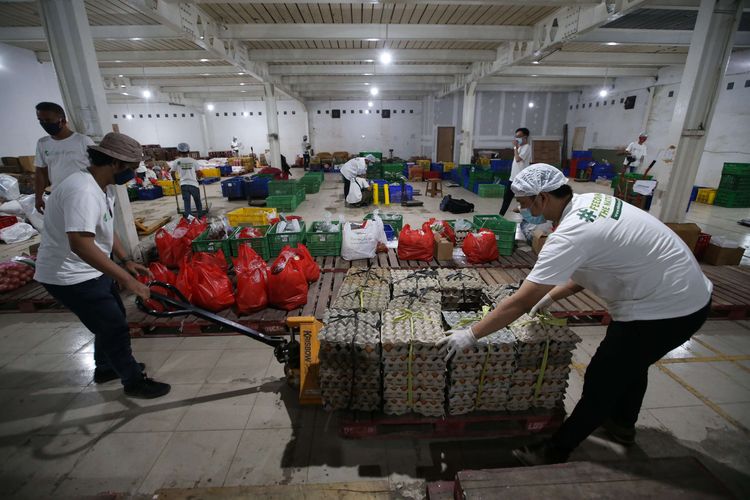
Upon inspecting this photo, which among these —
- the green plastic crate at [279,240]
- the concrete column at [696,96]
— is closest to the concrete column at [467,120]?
the concrete column at [696,96]

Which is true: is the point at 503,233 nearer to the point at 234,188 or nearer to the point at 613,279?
the point at 613,279

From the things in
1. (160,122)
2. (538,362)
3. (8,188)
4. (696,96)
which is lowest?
(538,362)

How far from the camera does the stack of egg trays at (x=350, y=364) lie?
2262 millimetres

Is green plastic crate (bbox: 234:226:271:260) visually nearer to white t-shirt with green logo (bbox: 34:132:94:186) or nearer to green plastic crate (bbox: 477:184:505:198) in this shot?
white t-shirt with green logo (bbox: 34:132:94:186)

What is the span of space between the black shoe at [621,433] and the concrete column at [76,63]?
688 centimetres

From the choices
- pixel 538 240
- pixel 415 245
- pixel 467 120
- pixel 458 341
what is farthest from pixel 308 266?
pixel 467 120

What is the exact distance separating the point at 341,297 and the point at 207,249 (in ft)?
10.1

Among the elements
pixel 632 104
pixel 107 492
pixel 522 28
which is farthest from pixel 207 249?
pixel 632 104

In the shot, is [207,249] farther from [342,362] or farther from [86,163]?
[342,362]

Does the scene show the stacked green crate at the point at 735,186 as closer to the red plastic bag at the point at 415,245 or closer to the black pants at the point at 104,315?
the red plastic bag at the point at 415,245

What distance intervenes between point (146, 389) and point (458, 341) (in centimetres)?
276

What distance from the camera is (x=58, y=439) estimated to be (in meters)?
2.57

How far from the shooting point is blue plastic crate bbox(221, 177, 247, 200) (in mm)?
11234

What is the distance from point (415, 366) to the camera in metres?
2.25
